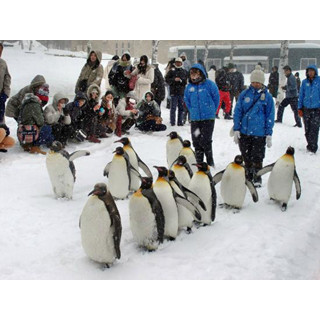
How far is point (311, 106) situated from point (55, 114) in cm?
234

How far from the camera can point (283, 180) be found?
258 centimetres

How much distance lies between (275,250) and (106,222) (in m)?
0.82

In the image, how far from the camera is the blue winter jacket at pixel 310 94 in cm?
361

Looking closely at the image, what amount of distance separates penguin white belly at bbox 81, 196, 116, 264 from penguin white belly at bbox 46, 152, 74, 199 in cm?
76

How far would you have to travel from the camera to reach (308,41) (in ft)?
7.70

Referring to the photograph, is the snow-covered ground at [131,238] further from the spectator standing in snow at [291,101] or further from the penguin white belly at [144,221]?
the spectator standing in snow at [291,101]

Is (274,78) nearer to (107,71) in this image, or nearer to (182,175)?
(182,175)

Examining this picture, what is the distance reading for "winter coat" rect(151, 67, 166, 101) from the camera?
4.73 m

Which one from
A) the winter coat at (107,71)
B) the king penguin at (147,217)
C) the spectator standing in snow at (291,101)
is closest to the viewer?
the king penguin at (147,217)

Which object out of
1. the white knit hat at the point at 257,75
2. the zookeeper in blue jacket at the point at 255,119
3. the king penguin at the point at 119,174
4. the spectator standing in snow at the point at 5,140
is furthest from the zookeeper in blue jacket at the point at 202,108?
the spectator standing in snow at the point at 5,140

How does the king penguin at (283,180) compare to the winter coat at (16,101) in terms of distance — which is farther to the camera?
the winter coat at (16,101)

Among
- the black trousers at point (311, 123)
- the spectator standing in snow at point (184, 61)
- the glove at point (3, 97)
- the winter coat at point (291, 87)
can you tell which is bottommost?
the black trousers at point (311, 123)

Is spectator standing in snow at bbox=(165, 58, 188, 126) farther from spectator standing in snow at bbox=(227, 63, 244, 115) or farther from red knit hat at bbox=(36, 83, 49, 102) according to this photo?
red knit hat at bbox=(36, 83, 49, 102)

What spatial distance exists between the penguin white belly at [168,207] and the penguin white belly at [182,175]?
1.44ft
